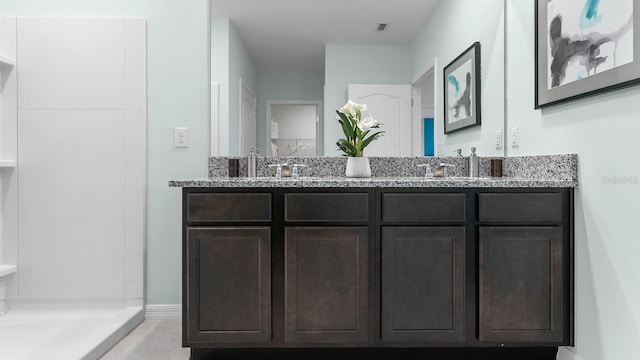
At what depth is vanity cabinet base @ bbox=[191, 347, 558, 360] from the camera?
74.7 inches

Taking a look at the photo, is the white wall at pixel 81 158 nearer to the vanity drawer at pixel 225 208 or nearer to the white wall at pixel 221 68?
the white wall at pixel 221 68

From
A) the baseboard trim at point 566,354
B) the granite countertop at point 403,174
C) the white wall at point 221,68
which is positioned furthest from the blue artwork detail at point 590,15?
the white wall at point 221,68

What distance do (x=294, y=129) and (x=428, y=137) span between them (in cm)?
74

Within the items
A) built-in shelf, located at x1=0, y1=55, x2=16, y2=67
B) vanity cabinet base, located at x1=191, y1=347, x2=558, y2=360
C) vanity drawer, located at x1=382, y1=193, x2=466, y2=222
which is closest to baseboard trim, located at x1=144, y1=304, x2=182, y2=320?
vanity cabinet base, located at x1=191, y1=347, x2=558, y2=360

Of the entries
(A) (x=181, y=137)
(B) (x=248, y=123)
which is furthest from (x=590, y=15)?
(A) (x=181, y=137)

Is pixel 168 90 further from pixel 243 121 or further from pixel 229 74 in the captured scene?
pixel 243 121

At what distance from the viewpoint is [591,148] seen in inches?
65.9

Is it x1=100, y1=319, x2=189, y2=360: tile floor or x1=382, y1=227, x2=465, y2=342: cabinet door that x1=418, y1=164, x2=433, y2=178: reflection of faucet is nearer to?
x1=382, y1=227, x2=465, y2=342: cabinet door

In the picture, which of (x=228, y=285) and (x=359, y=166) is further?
(x=359, y=166)

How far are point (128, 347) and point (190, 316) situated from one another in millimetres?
534

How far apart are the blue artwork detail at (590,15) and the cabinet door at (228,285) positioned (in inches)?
59.6

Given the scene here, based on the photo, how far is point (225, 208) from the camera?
1.76 metres

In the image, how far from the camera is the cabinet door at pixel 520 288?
1764mm

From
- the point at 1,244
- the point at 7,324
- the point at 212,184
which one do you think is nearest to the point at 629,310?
the point at 212,184
